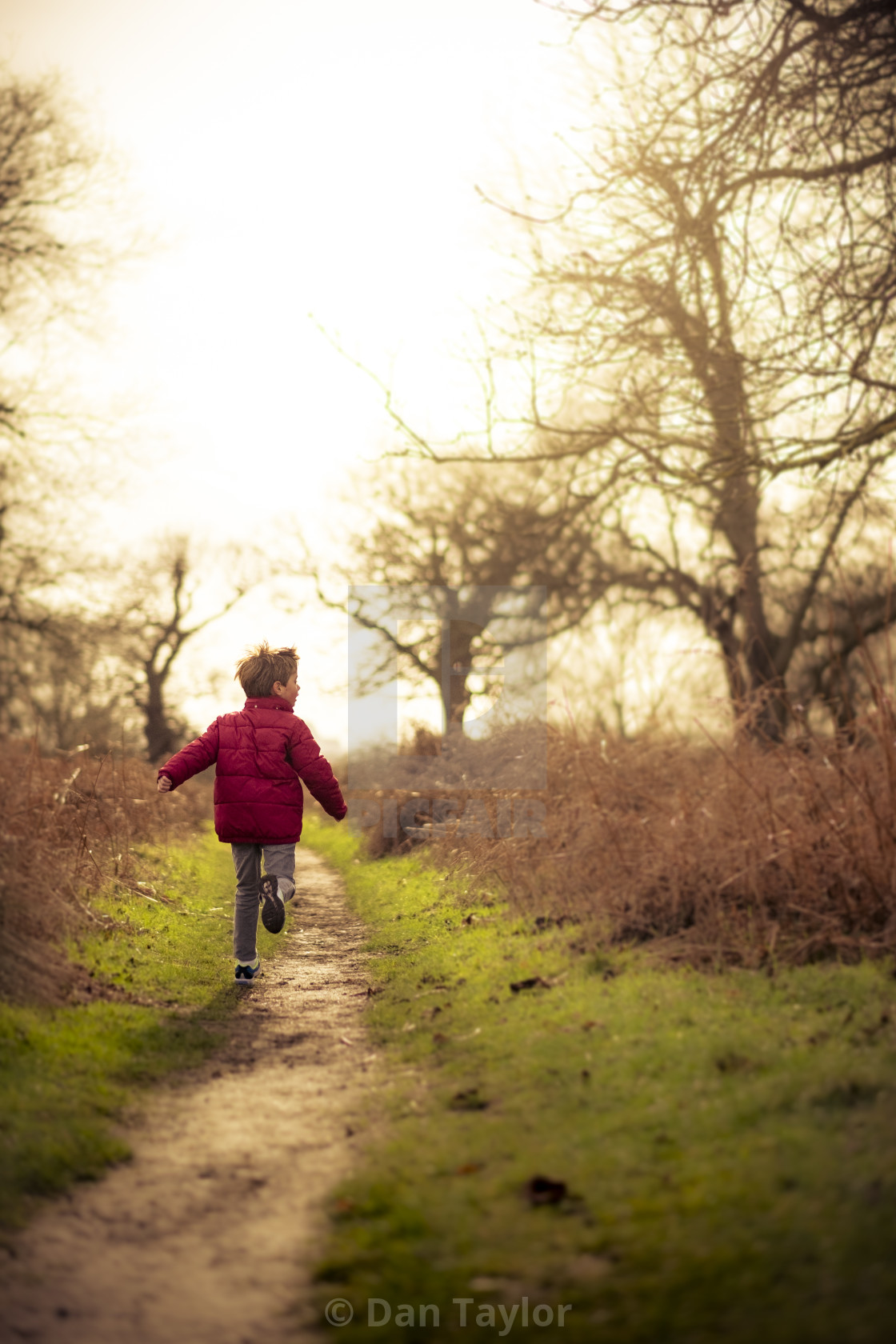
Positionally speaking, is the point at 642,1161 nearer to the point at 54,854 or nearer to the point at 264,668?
the point at 264,668

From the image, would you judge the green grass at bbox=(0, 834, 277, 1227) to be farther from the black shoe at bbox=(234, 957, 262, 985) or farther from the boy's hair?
the boy's hair

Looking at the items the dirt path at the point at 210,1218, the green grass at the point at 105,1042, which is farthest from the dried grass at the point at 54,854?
the dirt path at the point at 210,1218

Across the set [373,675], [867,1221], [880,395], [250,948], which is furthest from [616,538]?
[867,1221]

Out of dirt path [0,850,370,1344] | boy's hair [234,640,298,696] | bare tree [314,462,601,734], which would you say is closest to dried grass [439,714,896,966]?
dirt path [0,850,370,1344]

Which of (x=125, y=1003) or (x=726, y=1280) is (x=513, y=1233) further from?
(x=125, y=1003)

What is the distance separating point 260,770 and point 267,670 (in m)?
0.79

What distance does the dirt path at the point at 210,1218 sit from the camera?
2920mm

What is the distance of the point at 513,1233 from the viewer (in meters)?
3.27

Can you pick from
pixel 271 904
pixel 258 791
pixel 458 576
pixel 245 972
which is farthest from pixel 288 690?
pixel 458 576

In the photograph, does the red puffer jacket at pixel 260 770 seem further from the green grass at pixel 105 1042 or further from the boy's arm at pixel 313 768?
the green grass at pixel 105 1042

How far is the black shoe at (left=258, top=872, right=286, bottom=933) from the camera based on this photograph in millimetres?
7004

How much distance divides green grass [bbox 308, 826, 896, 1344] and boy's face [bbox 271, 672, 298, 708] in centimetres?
247

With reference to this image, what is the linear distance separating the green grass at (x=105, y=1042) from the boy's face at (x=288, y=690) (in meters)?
2.07

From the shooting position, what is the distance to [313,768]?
7355 mm
